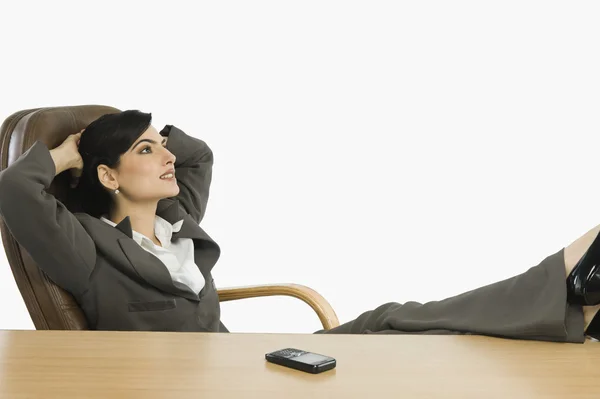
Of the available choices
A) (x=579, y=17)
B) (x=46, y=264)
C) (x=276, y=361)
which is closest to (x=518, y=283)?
(x=276, y=361)

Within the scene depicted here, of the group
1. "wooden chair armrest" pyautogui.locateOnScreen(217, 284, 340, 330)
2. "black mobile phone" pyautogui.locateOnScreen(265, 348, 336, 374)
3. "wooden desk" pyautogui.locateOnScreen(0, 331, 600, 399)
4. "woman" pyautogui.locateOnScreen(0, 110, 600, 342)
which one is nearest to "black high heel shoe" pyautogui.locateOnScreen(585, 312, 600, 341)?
"woman" pyautogui.locateOnScreen(0, 110, 600, 342)

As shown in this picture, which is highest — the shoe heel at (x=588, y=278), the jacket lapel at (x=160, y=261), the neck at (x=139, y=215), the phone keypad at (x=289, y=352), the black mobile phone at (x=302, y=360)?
the neck at (x=139, y=215)

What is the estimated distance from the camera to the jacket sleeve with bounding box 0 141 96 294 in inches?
87.8

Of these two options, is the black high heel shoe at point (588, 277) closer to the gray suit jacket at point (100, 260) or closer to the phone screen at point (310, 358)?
the phone screen at point (310, 358)

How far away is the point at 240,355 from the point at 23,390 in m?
0.42

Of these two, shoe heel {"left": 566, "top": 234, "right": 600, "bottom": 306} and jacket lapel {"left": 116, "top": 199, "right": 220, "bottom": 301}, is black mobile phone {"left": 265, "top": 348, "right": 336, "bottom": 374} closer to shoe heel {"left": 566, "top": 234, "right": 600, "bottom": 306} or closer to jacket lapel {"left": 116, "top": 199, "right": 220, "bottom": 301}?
shoe heel {"left": 566, "top": 234, "right": 600, "bottom": 306}

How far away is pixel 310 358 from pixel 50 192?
4.23 feet

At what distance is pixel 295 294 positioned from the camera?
9.01 ft

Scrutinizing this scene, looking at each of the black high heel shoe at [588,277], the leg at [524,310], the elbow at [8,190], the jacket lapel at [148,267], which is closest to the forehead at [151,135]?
the jacket lapel at [148,267]

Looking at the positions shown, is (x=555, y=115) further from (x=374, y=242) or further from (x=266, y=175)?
(x=266, y=175)

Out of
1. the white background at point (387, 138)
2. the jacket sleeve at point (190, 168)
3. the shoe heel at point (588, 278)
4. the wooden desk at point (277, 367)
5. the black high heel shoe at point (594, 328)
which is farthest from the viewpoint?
the white background at point (387, 138)

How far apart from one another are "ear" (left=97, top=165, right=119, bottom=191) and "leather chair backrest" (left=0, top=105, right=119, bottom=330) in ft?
0.34

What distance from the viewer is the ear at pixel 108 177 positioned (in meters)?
2.64

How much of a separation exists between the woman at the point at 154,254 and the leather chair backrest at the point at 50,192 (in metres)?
0.04
